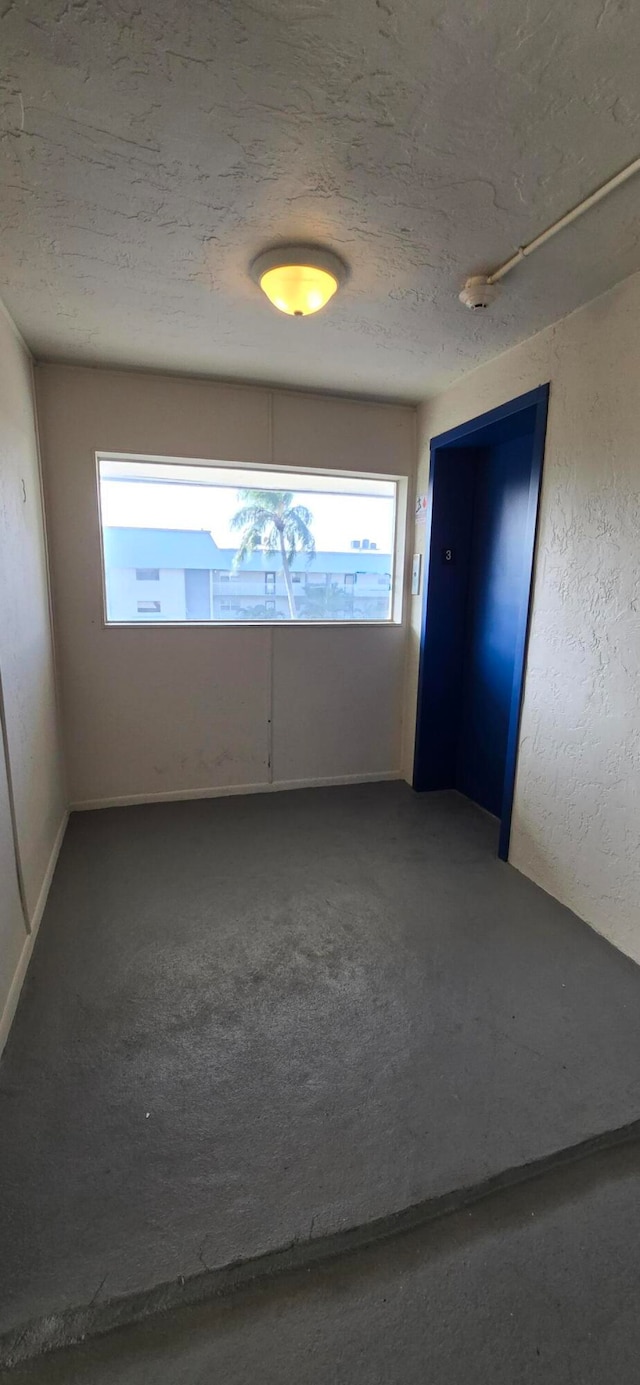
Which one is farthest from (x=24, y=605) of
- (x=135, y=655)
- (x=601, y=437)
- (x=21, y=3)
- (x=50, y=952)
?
(x=601, y=437)

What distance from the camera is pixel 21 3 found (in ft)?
3.51

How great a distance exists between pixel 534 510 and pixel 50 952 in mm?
2740

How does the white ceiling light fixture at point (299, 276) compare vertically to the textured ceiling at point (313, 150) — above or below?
below

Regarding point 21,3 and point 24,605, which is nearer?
point 21,3

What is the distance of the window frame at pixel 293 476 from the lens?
3.20 meters

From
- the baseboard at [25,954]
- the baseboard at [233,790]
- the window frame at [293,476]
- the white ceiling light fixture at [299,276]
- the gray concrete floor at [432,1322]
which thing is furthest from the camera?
the baseboard at [233,790]

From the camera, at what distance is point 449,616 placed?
3.63m

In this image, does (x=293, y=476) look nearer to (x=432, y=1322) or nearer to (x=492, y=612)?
(x=492, y=612)

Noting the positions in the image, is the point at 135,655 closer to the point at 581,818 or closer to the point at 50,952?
the point at 50,952

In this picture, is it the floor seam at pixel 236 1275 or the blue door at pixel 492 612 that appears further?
the blue door at pixel 492 612

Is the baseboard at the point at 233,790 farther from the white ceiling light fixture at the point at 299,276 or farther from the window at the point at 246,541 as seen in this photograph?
the white ceiling light fixture at the point at 299,276

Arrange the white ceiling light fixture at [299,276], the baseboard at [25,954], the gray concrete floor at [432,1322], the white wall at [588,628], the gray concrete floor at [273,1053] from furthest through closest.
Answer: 1. the white wall at [588,628]
2. the white ceiling light fixture at [299,276]
3. the baseboard at [25,954]
4. the gray concrete floor at [273,1053]
5. the gray concrete floor at [432,1322]

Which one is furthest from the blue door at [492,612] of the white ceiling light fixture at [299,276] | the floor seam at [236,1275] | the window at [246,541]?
the floor seam at [236,1275]

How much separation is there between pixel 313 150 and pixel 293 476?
2099mm
